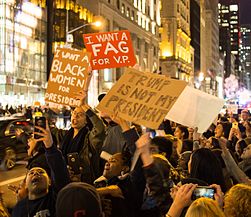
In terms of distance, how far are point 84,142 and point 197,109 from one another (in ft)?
6.03

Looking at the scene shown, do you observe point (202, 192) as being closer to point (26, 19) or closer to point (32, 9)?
point (26, 19)

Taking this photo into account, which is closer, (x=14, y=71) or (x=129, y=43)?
(x=129, y=43)

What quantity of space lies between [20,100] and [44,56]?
931 cm

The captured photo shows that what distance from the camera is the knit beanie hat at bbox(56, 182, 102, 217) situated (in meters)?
3.13

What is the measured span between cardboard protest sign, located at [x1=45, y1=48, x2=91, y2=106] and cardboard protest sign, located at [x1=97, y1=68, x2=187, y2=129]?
2356mm

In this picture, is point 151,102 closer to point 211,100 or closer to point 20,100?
point 211,100

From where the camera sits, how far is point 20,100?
51.7m

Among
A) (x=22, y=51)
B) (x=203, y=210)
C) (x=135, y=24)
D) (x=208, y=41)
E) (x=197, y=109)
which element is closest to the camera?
(x=203, y=210)

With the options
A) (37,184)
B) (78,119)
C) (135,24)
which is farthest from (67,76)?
(135,24)

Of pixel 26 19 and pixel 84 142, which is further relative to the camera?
pixel 26 19

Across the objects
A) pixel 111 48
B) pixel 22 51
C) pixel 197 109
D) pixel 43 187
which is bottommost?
pixel 43 187

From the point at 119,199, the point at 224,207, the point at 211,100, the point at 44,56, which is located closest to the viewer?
the point at 224,207

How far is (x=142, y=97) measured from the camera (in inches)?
192

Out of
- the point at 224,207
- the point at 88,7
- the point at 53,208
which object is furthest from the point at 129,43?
the point at 88,7
